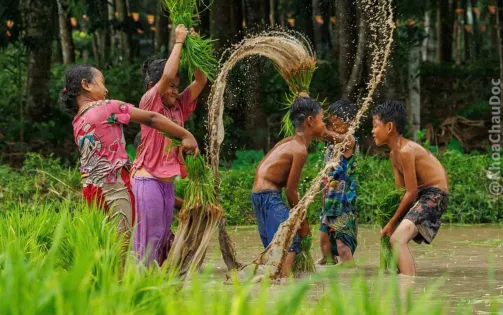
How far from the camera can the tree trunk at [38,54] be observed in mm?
16750

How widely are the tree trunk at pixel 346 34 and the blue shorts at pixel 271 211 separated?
773cm

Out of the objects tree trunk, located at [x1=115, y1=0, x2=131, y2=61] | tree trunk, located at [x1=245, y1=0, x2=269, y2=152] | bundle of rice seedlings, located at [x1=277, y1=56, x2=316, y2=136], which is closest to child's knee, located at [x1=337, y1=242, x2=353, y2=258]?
bundle of rice seedlings, located at [x1=277, y1=56, x2=316, y2=136]

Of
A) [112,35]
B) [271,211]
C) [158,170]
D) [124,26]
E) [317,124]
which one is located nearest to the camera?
[158,170]

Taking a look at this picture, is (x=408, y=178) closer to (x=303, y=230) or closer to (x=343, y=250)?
(x=303, y=230)

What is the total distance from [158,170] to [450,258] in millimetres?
3041

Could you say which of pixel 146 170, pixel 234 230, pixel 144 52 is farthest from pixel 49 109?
pixel 144 52

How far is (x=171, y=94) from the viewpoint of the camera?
24.2 ft

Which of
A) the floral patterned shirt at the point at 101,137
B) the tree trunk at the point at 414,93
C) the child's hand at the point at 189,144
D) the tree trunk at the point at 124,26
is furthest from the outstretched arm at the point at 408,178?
the tree trunk at the point at 124,26

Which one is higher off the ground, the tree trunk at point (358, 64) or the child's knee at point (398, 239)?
the tree trunk at point (358, 64)

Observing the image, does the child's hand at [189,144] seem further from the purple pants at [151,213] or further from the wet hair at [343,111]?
the wet hair at [343,111]

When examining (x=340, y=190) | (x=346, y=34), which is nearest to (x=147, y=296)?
(x=340, y=190)

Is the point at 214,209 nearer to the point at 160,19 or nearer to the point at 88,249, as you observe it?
the point at 88,249

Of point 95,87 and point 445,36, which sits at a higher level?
point 445,36

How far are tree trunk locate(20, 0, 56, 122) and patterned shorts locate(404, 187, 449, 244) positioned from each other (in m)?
9.74
